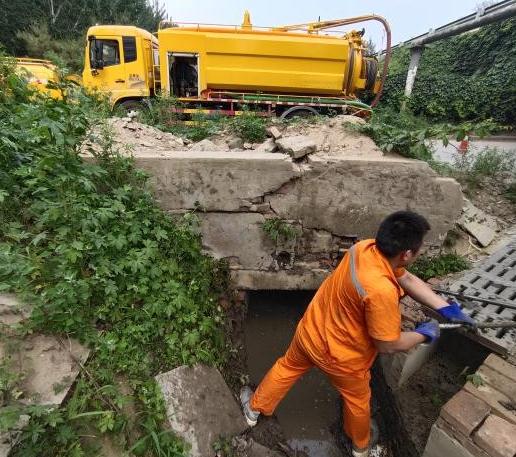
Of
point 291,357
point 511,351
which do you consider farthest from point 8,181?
point 511,351

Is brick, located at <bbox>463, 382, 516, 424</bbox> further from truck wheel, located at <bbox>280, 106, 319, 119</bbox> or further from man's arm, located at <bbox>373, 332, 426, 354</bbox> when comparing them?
truck wheel, located at <bbox>280, 106, 319, 119</bbox>

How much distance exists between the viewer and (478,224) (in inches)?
134

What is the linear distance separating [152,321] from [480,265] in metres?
2.87

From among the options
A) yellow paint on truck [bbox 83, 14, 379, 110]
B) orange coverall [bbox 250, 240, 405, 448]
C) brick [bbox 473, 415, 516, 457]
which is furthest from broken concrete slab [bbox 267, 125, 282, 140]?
yellow paint on truck [bbox 83, 14, 379, 110]

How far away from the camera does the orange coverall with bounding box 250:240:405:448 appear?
1.73 metres

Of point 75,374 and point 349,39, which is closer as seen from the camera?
point 75,374

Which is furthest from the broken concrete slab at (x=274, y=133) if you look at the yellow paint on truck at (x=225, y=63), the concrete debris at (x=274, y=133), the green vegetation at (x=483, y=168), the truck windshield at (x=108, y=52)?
the truck windshield at (x=108, y=52)

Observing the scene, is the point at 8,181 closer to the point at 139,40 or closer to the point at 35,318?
the point at 35,318

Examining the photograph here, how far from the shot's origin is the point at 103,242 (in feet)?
6.89

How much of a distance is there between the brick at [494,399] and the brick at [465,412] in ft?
0.11

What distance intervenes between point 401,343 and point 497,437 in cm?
58

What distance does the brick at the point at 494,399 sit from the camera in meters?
1.70

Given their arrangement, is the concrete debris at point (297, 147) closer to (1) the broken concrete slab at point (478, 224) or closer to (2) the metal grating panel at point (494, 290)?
(2) the metal grating panel at point (494, 290)

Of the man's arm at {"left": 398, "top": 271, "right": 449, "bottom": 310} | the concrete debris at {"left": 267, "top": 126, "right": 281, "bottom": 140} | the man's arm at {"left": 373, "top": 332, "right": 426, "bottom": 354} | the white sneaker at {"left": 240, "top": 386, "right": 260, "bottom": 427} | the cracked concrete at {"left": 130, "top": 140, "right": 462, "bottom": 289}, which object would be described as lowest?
the white sneaker at {"left": 240, "top": 386, "right": 260, "bottom": 427}
